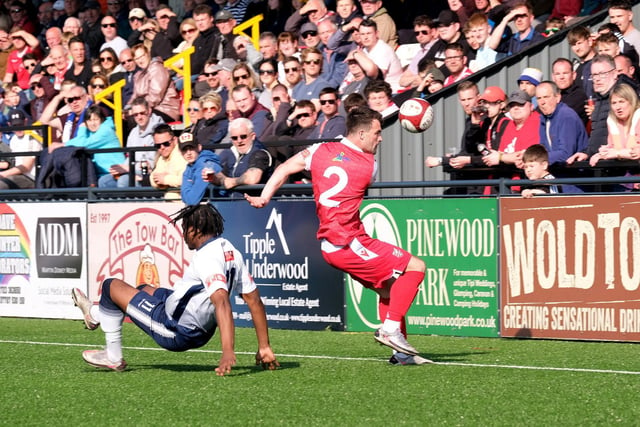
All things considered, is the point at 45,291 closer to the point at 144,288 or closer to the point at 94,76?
the point at 94,76

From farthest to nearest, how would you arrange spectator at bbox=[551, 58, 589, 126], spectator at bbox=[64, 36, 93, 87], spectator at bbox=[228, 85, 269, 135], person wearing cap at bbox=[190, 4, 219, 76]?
1. spectator at bbox=[64, 36, 93, 87]
2. person wearing cap at bbox=[190, 4, 219, 76]
3. spectator at bbox=[228, 85, 269, 135]
4. spectator at bbox=[551, 58, 589, 126]

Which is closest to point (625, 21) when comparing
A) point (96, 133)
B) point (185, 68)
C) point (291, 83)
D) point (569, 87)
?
point (569, 87)

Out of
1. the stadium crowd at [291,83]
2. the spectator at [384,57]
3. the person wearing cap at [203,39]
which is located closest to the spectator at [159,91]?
the stadium crowd at [291,83]

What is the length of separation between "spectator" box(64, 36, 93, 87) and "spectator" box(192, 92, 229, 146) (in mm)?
5391

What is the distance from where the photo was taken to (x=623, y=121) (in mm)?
12070

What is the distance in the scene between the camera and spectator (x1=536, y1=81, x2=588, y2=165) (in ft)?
41.2

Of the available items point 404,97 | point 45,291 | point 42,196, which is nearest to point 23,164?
point 42,196

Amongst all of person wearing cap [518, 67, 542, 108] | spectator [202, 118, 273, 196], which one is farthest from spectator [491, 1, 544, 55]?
spectator [202, 118, 273, 196]

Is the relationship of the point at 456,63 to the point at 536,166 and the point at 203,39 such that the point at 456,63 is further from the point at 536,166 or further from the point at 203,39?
the point at 203,39

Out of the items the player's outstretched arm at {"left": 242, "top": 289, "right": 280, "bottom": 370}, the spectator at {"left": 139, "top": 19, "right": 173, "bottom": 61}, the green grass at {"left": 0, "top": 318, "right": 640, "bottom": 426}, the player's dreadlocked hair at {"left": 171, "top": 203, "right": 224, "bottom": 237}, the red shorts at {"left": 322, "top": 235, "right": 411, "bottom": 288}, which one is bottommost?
the green grass at {"left": 0, "top": 318, "right": 640, "bottom": 426}

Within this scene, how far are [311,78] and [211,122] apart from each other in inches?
60.5

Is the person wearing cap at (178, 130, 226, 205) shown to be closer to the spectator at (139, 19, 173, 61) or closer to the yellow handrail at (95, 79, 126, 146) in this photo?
the yellow handrail at (95, 79, 126, 146)

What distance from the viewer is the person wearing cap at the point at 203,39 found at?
19.5m

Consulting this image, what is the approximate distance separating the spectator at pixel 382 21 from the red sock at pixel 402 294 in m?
8.03
